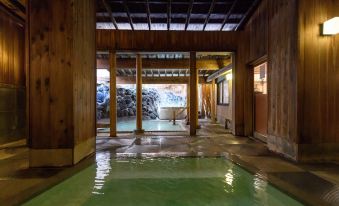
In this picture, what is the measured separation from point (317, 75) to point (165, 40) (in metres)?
4.59

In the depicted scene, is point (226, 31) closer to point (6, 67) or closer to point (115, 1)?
point (115, 1)

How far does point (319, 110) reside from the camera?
14.5 ft

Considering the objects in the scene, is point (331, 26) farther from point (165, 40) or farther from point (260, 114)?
point (165, 40)

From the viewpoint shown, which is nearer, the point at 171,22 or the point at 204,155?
the point at 204,155

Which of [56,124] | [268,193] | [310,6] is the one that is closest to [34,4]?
[56,124]

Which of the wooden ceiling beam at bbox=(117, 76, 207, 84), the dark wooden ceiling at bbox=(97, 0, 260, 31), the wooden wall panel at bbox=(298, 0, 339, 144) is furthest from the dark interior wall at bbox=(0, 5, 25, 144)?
the wooden ceiling beam at bbox=(117, 76, 207, 84)

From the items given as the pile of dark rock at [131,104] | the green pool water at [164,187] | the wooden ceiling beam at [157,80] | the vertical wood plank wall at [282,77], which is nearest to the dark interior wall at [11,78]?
the green pool water at [164,187]

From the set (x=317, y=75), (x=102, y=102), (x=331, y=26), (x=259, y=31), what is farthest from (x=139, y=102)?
(x=102, y=102)

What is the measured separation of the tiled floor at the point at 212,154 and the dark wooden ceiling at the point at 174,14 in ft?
12.8

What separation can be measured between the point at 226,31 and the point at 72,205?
6.83 m

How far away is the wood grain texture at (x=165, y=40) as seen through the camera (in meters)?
7.43

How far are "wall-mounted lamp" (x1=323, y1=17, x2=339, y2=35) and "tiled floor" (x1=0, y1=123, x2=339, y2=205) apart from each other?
2.49 m

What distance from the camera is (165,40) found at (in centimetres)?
749

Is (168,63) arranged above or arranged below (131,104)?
above
